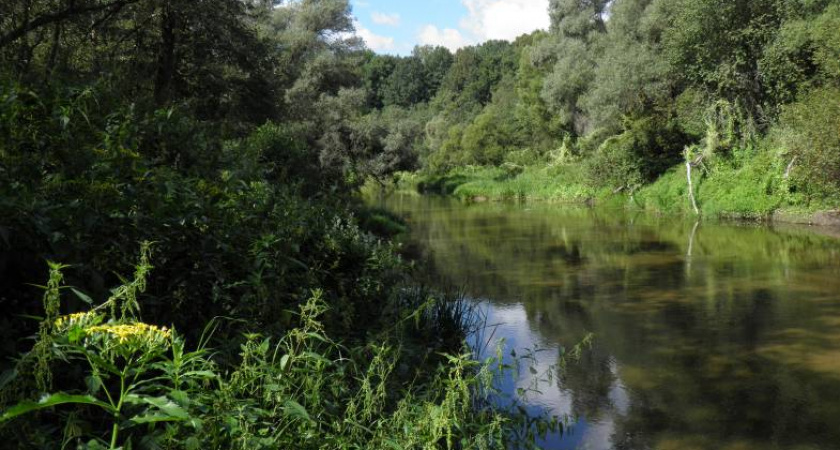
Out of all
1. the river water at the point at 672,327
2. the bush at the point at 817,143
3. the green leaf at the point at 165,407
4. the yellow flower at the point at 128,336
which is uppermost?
the bush at the point at 817,143

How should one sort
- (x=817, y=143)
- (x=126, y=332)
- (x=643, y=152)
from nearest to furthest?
(x=126, y=332)
(x=817, y=143)
(x=643, y=152)

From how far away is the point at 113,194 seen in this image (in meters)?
3.32

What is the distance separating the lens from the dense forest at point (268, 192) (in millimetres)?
2564

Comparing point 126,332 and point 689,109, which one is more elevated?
point 689,109

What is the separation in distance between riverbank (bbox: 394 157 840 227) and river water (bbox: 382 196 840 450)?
1.66 meters

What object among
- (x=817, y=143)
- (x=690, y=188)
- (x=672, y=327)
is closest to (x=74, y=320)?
(x=672, y=327)

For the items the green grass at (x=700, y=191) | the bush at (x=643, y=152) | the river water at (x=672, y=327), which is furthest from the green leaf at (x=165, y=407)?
the bush at (x=643, y=152)

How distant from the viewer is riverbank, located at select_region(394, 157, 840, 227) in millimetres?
19562

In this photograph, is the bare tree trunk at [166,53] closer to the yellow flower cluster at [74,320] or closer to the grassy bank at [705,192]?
the yellow flower cluster at [74,320]

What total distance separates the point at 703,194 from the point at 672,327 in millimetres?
15736

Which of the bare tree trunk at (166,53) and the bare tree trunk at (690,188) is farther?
the bare tree trunk at (690,188)

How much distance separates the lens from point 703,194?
23.2m

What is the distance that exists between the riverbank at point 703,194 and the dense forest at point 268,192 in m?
0.12

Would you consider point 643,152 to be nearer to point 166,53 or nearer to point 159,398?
point 166,53
